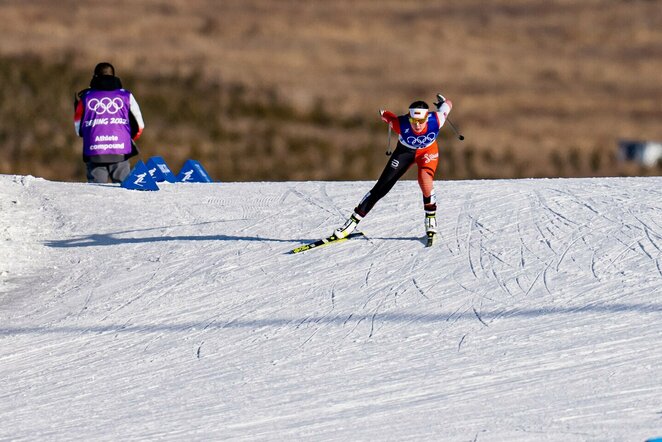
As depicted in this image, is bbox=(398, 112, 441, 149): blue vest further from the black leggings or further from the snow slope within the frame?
the snow slope

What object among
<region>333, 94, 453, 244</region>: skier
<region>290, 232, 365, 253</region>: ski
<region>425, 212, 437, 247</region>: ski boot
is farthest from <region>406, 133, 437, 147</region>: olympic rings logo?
<region>290, 232, 365, 253</region>: ski

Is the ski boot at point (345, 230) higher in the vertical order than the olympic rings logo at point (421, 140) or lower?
lower

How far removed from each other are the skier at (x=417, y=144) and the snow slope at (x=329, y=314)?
0.66 metres

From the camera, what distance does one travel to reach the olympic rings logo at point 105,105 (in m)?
15.1

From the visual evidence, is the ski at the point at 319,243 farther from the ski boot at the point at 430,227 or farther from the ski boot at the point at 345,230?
the ski boot at the point at 430,227

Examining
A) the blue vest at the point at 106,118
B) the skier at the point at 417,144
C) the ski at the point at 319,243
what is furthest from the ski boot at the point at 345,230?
the blue vest at the point at 106,118

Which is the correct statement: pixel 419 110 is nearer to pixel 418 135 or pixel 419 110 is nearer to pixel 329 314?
pixel 418 135

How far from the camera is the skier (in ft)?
38.4

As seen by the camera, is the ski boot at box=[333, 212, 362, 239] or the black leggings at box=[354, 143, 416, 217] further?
the ski boot at box=[333, 212, 362, 239]

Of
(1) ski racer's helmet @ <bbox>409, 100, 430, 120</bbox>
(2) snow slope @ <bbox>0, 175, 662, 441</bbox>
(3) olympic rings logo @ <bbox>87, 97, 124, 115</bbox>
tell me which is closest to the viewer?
(2) snow slope @ <bbox>0, 175, 662, 441</bbox>

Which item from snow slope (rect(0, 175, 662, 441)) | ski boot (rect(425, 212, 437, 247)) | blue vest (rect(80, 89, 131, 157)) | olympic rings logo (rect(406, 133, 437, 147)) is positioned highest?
blue vest (rect(80, 89, 131, 157))

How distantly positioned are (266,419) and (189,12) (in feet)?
128

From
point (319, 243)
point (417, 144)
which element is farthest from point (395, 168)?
point (319, 243)

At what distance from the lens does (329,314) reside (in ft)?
35.8
